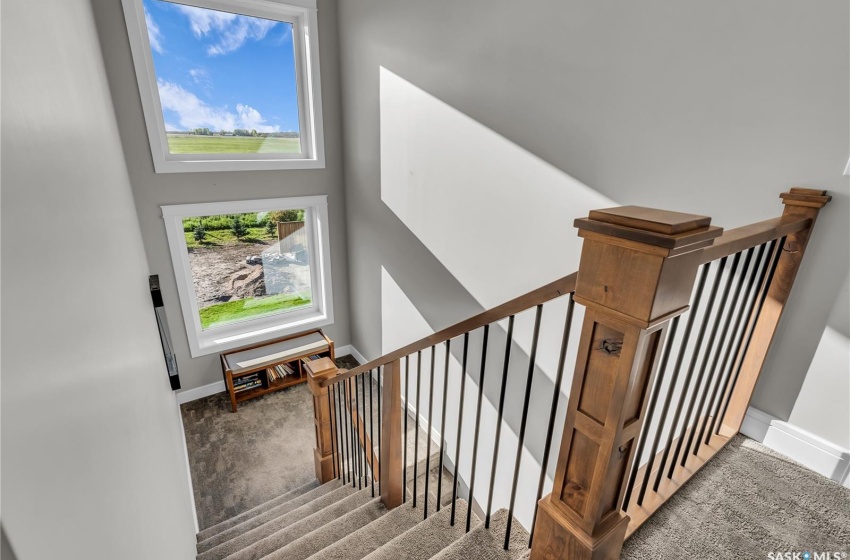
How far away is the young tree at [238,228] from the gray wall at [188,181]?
0.26m

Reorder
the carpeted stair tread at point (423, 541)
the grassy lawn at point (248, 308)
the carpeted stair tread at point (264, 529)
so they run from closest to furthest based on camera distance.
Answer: the carpeted stair tread at point (423, 541)
the carpeted stair tread at point (264, 529)
the grassy lawn at point (248, 308)

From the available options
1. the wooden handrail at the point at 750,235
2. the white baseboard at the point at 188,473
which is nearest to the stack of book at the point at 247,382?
the white baseboard at the point at 188,473

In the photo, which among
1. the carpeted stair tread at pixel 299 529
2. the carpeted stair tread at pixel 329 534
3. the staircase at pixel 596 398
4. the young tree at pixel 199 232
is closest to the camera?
the staircase at pixel 596 398

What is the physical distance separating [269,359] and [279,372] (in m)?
0.31

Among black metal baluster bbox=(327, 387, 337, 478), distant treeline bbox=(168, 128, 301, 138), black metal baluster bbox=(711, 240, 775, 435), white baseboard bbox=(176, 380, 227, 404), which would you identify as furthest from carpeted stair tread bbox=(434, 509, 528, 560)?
distant treeline bbox=(168, 128, 301, 138)

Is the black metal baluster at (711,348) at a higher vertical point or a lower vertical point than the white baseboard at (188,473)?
higher

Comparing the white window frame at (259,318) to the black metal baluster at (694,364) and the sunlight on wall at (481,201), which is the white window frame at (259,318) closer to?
the sunlight on wall at (481,201)

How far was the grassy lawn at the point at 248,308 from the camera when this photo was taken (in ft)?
14.8

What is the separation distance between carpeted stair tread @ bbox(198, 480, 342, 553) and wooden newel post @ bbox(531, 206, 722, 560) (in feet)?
7.75

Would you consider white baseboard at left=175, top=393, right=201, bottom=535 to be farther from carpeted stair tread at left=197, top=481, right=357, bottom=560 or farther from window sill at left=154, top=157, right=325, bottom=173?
window sill at left=154, top=157, right=325, bottom=173

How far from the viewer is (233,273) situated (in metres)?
4.50

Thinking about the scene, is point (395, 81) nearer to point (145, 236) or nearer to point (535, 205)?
point (535, 205)

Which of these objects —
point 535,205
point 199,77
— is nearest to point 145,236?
point 199,77

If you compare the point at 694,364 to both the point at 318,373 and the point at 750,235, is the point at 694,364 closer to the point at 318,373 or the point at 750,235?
the point at 750,235
